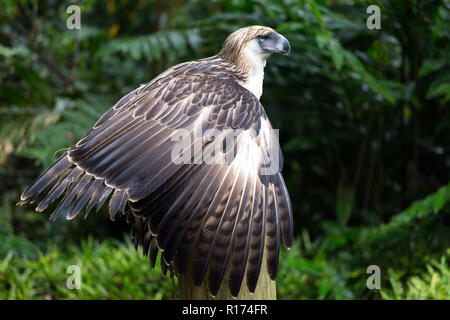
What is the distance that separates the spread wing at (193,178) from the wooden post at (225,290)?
0.47 ft

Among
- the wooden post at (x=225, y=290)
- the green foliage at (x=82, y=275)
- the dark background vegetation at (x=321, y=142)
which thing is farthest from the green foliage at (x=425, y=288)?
the green foliage at (x=82, y=275)

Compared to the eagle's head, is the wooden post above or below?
below

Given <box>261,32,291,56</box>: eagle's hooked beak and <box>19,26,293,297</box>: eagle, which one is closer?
<box>19,26,293,297</box>: eagle

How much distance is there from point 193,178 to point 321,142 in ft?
8.69

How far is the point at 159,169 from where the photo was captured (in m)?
2.27

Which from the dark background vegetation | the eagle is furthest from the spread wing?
the dark background vegetation

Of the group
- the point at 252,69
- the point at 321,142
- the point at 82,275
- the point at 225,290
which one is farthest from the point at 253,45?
the point at 82,275

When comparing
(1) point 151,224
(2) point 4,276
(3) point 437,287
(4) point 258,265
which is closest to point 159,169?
(1) point 151,224

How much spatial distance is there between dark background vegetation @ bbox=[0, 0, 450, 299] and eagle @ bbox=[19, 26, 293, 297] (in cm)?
146

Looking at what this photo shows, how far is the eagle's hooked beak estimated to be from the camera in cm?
279

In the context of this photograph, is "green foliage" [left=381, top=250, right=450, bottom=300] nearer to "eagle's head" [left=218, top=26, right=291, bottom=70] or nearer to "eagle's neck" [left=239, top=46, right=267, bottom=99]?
"eagle's neck" [left=239, top=46, right=267, bottom=99]

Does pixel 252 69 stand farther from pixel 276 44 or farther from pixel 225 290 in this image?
pixel 225 290
